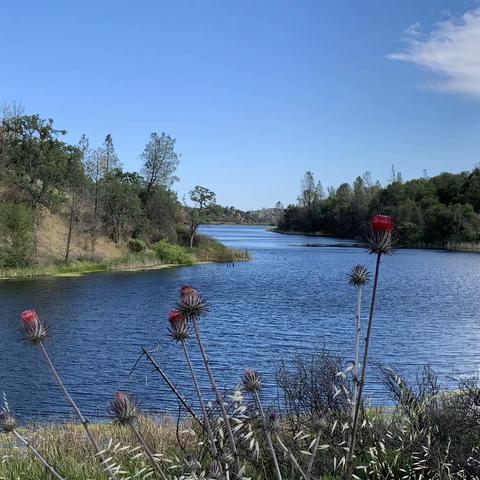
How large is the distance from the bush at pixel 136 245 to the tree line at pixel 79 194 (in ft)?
5.46

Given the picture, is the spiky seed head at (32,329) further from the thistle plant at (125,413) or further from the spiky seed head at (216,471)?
the spiky seed head at (216,471)

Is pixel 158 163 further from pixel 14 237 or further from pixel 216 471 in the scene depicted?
pixel 216 471

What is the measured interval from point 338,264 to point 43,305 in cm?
4136

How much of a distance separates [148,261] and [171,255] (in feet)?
9.64

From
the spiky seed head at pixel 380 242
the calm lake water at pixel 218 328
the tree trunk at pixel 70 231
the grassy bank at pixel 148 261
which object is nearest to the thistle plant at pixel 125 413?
the spiky seed head at pixel 380 242

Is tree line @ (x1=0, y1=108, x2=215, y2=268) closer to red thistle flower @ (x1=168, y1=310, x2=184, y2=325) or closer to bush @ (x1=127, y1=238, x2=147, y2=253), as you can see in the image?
bush @ (x1=127, y1=238, x2=147, y2=253)

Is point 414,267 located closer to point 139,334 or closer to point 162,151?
point 162,151

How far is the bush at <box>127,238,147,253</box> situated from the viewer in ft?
227

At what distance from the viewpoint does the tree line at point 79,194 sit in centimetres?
5209

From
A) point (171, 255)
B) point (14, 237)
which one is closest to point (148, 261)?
point (171, 255)

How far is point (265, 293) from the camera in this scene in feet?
136

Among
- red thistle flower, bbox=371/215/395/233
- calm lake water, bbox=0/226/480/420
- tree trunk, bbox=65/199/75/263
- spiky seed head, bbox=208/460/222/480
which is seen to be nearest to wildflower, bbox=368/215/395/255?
red thistle flower, bbox=371/215/395/233

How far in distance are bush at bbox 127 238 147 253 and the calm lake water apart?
1508 cm

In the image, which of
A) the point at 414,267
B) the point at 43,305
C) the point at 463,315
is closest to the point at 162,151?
the point at 414,267
